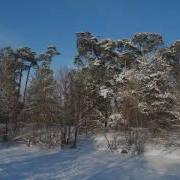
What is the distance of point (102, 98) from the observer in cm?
3022

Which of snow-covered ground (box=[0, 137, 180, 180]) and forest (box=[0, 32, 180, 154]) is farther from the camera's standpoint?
forest (box=[0, 32, 180, 154])

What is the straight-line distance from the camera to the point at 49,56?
40.0 metres

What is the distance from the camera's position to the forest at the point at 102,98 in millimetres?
24719

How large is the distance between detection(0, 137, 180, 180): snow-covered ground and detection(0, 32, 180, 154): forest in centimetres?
156

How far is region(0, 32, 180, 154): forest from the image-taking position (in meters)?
24.7

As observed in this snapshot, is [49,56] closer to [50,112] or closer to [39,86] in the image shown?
[39,86]

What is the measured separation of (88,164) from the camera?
18797 mm

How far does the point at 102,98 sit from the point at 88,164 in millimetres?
11883

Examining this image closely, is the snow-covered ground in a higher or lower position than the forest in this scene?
lower

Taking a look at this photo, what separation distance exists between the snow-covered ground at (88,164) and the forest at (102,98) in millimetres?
1559

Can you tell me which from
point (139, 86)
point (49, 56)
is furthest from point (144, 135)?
point (49, 56)

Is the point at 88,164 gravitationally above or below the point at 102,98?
below

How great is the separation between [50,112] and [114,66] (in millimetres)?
7632

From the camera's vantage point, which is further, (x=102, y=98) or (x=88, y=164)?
(x=102, y=98)
